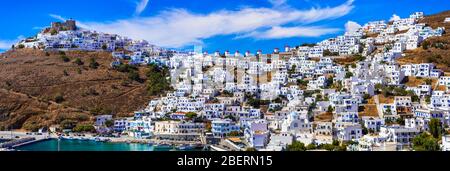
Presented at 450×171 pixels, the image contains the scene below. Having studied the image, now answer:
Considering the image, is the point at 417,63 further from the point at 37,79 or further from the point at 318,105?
the point at 37,79

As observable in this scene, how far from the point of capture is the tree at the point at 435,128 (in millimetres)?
7668

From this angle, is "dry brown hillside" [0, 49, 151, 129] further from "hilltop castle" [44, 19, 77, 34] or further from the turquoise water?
"hilltop castle" [44, 19, 77, 34]

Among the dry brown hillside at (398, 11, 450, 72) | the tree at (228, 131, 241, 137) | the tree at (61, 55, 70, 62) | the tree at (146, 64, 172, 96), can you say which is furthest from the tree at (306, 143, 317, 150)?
the tree at (61, 55, 70, 62)

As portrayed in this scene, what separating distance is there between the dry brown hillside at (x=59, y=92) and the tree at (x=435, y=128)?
7.20 m

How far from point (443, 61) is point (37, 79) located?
1090cm

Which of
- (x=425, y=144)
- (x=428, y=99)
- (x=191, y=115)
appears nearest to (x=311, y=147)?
(x=425, y=144)

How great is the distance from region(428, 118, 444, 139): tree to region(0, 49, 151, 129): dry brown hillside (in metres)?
7.20

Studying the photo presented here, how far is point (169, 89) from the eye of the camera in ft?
46.0

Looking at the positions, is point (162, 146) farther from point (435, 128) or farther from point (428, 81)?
point (428, 81)

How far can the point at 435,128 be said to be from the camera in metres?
7.77

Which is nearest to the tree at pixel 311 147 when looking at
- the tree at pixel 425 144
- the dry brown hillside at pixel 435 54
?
the tree at pixel 425 144

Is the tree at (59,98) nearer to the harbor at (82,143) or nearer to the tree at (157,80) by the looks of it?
the harbor at (82,143)

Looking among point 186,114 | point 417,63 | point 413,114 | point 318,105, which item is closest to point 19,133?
point 186,114

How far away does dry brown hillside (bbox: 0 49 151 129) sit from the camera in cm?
1216
